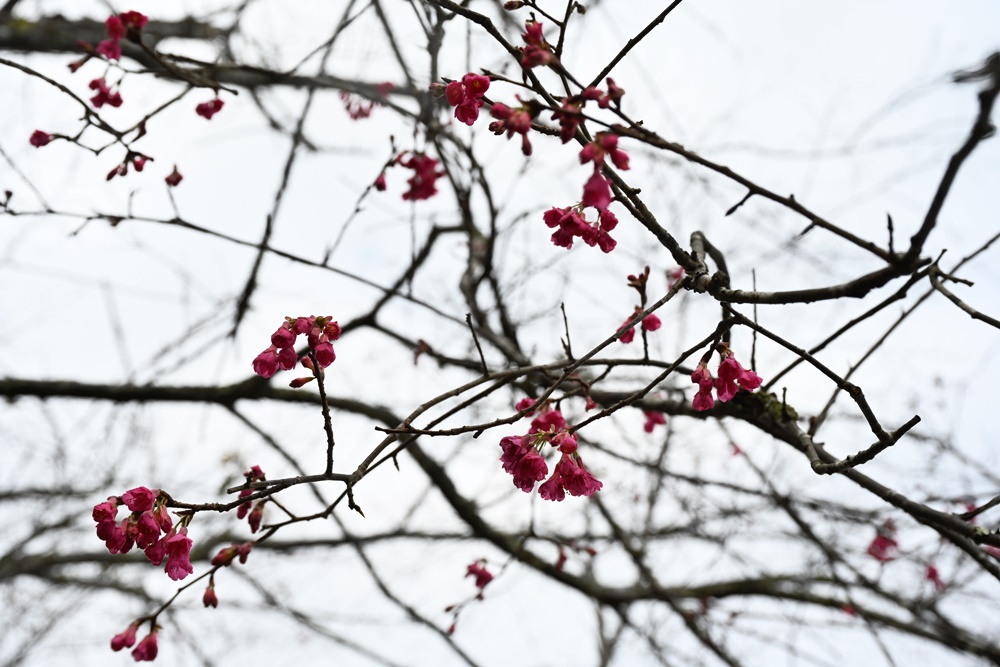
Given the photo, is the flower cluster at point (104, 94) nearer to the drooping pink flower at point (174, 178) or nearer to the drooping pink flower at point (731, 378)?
the drooping pink flower at point (174, 178)

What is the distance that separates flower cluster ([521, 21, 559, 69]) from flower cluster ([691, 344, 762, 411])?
2.28 ft

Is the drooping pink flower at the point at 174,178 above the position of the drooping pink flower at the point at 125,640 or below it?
above

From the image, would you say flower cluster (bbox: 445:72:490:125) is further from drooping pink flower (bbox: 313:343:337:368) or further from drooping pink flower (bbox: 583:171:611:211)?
drooping pink flower (bbox: 313:343:337:368)

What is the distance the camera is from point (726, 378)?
1.47 meters

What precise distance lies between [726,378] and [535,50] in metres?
0.77

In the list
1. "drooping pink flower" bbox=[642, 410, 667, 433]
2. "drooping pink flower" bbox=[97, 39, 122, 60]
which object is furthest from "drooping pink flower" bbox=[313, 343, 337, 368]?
"drooping pink flower" bbox=[97, 39, 122, 60]

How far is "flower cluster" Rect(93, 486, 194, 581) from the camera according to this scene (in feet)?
4.27

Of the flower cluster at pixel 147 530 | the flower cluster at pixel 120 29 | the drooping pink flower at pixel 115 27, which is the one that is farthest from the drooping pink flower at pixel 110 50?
the flower cluster at pixel 147 530

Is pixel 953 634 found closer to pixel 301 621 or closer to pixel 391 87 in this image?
pixel 301 621

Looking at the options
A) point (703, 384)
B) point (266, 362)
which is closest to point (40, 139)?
point (266, 362)

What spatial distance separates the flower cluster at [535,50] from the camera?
1138 mm

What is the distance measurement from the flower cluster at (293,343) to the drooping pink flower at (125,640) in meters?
0.83

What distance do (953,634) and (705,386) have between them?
2.59m

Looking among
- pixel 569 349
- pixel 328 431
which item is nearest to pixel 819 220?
pixel 569 349
